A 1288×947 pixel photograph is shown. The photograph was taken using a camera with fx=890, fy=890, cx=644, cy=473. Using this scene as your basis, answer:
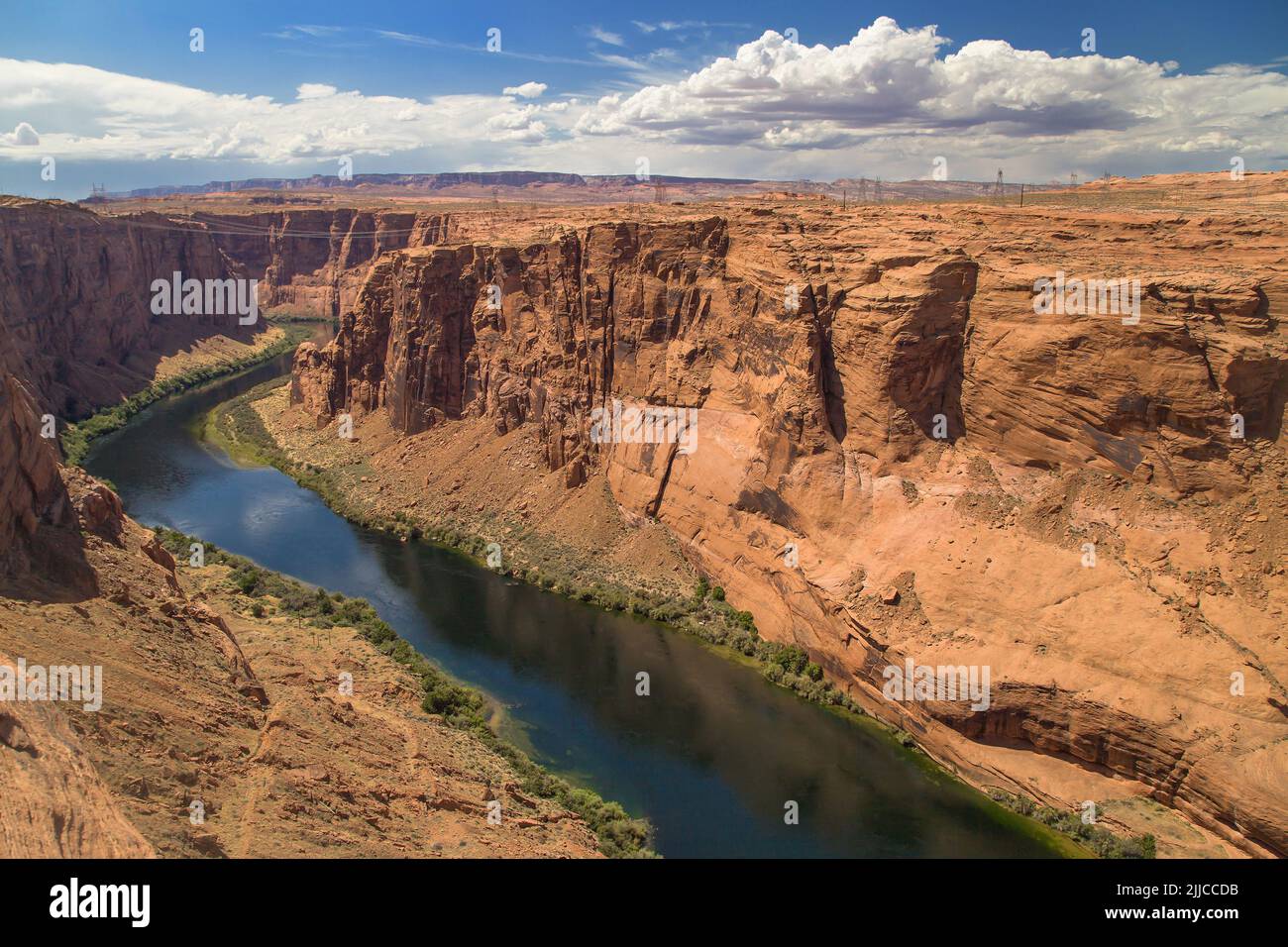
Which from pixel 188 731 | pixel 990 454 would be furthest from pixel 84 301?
pixel 990 454

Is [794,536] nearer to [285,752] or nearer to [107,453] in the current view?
[285,752]

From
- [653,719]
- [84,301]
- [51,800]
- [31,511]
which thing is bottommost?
[653,719]

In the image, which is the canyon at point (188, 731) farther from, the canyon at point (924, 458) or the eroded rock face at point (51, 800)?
the canyon at point (924, 458)

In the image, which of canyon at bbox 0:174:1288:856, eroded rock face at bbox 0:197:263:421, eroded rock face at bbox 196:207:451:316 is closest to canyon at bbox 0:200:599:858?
canyon at bbox 0:174:1288:856

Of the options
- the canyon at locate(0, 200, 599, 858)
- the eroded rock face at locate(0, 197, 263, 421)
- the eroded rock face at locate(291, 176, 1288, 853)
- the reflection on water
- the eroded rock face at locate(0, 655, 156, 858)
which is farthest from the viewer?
the eroded rock face at locate(0, 197, 263, 421)

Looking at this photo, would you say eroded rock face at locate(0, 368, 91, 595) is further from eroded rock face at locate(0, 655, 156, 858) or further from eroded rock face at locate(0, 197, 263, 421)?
eroded rock face at locate(0, 197, 263, 421)

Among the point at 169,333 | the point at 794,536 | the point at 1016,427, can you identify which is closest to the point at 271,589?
the point at 794,536

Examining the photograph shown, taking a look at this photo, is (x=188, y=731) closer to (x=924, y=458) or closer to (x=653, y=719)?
(x=653, y=719)
